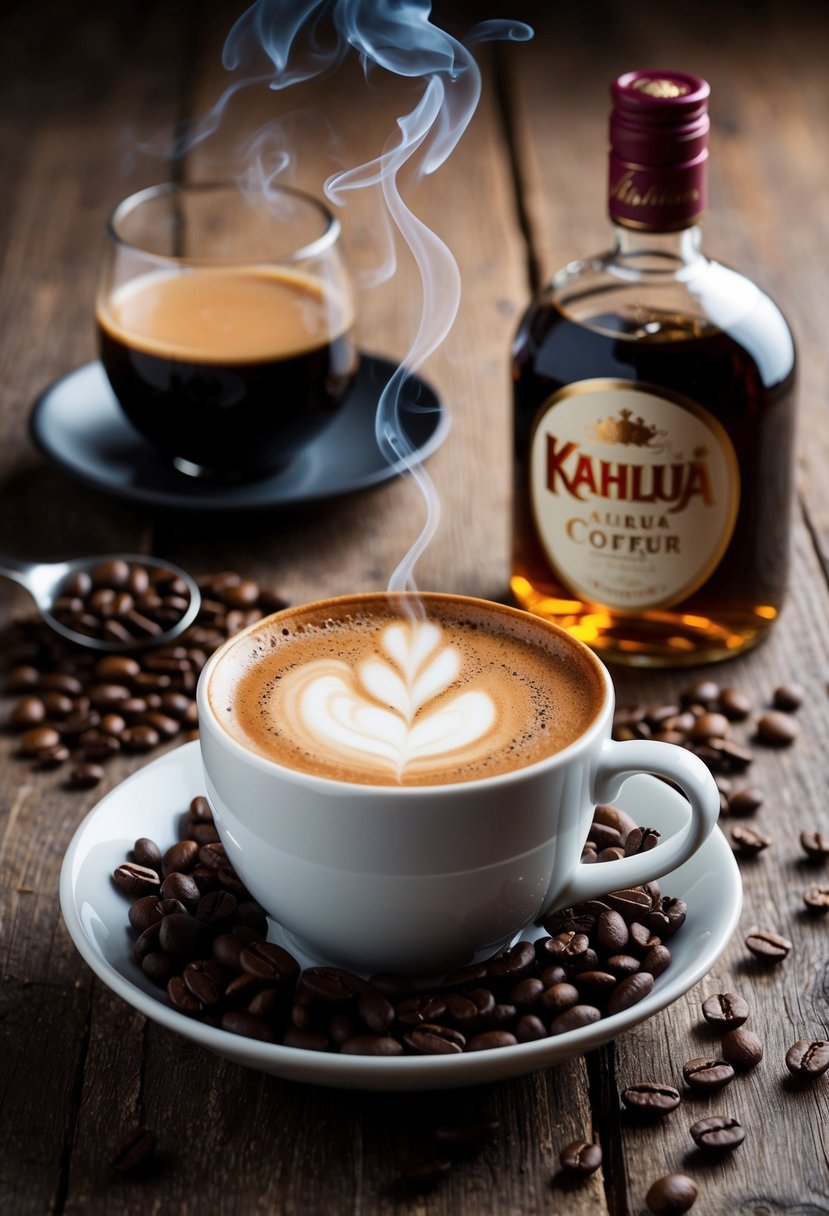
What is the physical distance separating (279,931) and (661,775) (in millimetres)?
313

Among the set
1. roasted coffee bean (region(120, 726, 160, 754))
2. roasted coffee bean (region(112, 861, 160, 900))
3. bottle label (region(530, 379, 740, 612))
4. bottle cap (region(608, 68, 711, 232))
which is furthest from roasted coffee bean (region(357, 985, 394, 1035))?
bottle cap (region(608, 68, 711, 232))

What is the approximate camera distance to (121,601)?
166 cm

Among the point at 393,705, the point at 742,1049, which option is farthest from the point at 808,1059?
the point at 393,705

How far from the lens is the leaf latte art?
106 cm

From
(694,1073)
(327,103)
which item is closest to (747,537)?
(694,1073)

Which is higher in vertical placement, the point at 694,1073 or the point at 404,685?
the point at 404,685

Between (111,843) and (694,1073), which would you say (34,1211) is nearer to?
(111,843)

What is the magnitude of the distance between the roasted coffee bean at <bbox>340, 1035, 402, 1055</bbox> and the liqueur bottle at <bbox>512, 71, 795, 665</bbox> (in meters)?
0.72

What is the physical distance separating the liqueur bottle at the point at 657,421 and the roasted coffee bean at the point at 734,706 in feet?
0.30

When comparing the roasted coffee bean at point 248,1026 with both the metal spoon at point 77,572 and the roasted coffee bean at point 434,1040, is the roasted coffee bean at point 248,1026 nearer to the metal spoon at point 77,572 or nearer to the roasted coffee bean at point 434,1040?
the roasted coffee bean at point 434,1040

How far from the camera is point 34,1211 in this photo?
0.95 meters

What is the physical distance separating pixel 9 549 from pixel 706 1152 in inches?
45.7

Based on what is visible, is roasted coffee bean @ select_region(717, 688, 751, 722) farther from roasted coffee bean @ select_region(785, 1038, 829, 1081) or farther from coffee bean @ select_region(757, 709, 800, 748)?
roasted coffee bean @ select_region(785, 1038, 829, 1081)

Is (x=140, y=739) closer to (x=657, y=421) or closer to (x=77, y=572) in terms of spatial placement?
(x=77, y=572)
